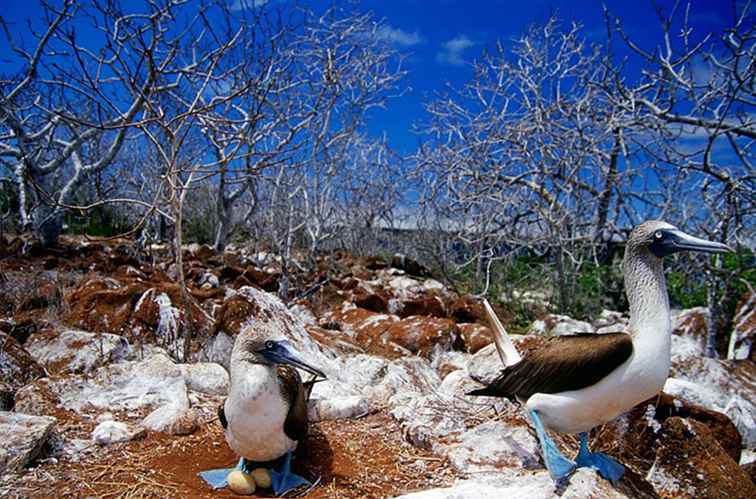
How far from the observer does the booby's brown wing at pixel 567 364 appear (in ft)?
6.98

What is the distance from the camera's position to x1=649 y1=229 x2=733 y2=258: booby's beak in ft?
7.18

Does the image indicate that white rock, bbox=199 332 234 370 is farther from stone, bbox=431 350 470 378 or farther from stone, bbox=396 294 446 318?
stone, bbox=396 294 446 318

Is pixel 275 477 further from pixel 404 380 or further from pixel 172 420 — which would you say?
pixel 404 380

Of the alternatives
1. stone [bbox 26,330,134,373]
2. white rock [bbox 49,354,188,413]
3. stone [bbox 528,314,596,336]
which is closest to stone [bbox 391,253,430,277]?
stone [bbox 528,314,596,336]

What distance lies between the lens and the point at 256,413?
8.57 ft

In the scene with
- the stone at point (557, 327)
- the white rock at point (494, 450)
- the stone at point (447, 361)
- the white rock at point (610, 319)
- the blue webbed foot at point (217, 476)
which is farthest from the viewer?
the white rock at point (610, 319)

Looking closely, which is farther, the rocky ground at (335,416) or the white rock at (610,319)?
the white rock at (610,319)

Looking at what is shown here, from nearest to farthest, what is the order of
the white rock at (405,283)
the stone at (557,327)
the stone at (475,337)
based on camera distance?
the stone at (475,337), the stone at (557,327), the white rock at (405,283)

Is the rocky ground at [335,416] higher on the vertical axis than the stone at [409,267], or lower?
lower

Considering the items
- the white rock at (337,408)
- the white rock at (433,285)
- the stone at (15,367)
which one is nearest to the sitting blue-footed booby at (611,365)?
the white rock at (337,408)

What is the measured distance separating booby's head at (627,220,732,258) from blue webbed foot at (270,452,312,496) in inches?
77.8

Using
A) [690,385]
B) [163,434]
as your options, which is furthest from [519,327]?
[163,434]

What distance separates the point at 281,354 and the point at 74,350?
8.78 ft

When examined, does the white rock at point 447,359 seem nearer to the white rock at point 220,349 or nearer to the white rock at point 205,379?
the white rock at point 220,349
